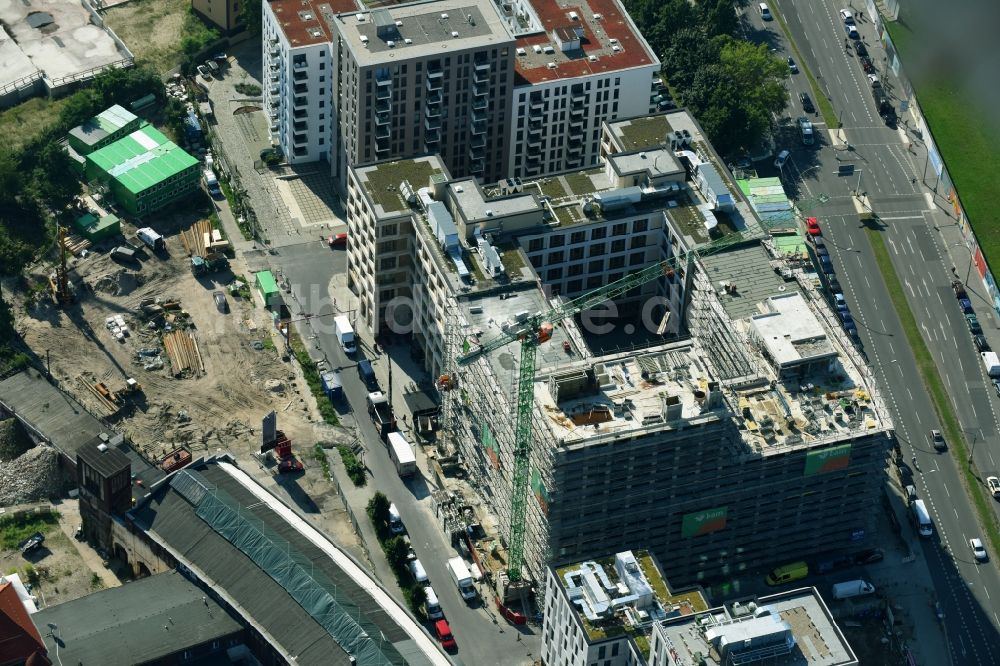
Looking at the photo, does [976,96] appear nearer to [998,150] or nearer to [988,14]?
[988,14]

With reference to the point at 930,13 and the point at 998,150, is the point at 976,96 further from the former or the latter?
the point at 998,150

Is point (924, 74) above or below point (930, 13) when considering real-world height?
below

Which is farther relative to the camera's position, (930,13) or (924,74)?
(924,74)

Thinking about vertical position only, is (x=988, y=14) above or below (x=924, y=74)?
above

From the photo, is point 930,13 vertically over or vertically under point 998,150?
over

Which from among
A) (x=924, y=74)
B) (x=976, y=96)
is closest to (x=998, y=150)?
(x=924, y=74)

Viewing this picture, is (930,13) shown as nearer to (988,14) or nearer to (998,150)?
(988,14)

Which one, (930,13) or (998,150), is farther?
(998,150)
